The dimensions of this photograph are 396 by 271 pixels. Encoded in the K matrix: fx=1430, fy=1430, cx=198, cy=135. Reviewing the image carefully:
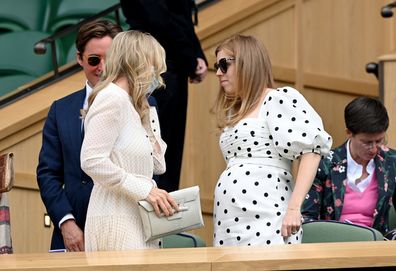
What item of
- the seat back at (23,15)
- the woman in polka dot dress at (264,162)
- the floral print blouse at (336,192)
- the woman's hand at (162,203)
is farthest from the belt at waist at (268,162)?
the seat back at (23,15)

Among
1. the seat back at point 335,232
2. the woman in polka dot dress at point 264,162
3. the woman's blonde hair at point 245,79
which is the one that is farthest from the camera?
the seat back at point 335,232

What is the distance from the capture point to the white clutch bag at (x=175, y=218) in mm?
5707

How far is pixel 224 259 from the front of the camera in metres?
4.87

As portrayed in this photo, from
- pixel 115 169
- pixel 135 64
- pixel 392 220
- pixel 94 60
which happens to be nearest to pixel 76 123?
pixel 94 60

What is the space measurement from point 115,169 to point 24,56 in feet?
13.2

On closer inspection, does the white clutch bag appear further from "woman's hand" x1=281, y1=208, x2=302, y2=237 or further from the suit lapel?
the suit lapel

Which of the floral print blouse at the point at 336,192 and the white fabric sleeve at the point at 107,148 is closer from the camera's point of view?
the white fabric sleeve at the point at 107,148

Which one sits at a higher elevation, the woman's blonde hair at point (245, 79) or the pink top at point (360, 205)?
the woman's blonde hair at point (245, 79)

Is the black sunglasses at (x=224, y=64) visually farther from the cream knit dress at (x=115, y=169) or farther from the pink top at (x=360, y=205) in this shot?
the pink top at (x=360, y=205)

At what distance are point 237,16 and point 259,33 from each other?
0.22 meters

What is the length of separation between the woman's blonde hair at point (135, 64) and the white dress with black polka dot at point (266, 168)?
0.47m

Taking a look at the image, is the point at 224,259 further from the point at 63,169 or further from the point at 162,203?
the point at 63,169

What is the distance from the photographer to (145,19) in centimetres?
758

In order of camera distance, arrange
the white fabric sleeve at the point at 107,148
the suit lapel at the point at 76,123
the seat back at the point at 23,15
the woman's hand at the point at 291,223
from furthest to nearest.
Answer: the seat back at the point at 23,15 → the suit lapel at the point at 76,123 → the woman's hand at the point at 291,223 → the white fabric sleeve at the point at 107,148
